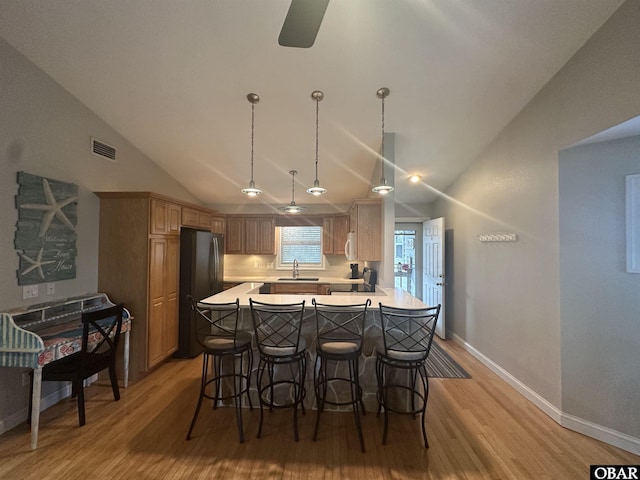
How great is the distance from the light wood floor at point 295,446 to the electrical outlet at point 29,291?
1100mm

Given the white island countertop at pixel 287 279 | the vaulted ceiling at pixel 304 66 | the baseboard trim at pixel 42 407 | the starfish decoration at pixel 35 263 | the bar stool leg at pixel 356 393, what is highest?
the vaulted ceiling at pixel 304 66

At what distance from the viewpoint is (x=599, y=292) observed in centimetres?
232

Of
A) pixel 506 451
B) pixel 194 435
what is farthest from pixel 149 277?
pixel 506 451

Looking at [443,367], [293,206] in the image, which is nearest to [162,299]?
[293,206]

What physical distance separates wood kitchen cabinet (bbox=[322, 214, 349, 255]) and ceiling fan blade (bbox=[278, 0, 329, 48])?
159 inches

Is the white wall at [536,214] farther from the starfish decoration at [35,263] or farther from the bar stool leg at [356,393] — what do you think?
the starfish decoration at [35,263]

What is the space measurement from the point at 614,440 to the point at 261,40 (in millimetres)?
4301

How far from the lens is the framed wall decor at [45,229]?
251cm

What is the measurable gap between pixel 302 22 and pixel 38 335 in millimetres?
3126

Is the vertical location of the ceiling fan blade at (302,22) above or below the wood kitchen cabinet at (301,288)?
above

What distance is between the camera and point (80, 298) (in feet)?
9.78

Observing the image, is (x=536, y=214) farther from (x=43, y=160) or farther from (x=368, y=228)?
(x=43, y=160)

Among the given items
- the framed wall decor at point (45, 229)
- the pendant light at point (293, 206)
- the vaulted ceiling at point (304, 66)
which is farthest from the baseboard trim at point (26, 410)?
the pendant light at point (293, 206)

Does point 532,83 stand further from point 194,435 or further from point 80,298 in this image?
point 80,298
